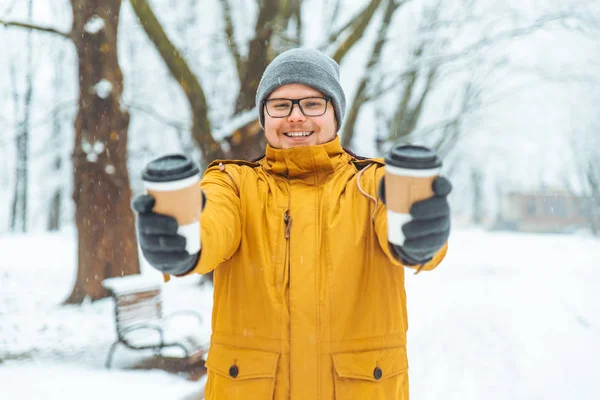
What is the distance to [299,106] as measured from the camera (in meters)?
1.81

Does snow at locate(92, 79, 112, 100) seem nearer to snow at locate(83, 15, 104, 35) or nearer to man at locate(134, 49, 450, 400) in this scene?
snow at locate(83, 15, 104, 35)

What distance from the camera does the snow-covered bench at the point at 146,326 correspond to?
4625 millimetres

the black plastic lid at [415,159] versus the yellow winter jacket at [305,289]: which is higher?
the black plastic lid at [415,159]

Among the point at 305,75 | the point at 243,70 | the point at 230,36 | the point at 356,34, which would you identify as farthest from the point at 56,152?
the point at 305,75

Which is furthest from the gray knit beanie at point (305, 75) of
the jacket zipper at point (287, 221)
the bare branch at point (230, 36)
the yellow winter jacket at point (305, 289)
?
the bare branch at point (230, 36)

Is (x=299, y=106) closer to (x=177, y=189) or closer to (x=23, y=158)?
(x=177, y=189)

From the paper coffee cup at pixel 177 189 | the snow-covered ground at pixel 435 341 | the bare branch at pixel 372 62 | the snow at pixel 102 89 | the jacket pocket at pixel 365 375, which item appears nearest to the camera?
the paper coffee cup at pixel 177 189

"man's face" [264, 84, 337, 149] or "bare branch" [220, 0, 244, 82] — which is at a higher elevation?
"bare branch" [220, 0, 244, 82]

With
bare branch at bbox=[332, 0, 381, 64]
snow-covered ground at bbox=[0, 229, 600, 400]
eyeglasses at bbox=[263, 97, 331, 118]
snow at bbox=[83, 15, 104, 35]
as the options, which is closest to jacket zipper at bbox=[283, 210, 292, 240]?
eyeglasses at bbox=[263, 97, 331, 118]

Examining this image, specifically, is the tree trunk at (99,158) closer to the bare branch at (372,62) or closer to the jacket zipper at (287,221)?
the bare branch at (372,62)

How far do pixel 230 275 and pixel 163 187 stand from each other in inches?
22.2

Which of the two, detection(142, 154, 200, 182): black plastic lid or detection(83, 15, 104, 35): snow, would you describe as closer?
detection(142, 154, 200, 182): black plastic lid

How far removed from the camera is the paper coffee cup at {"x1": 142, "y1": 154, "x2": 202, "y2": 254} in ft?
3.91

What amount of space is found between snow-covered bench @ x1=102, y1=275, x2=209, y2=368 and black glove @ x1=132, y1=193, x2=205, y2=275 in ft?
11.5
